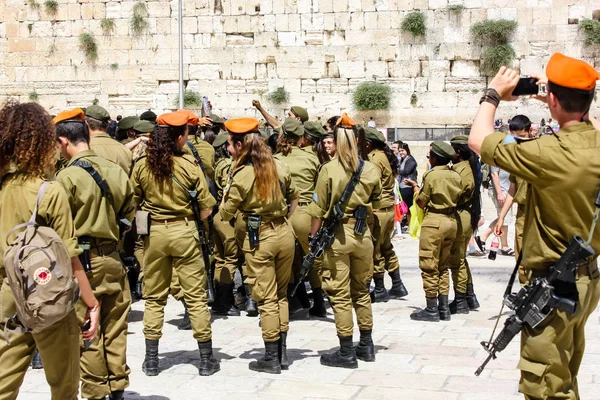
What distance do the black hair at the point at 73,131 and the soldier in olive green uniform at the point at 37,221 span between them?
1034 mm

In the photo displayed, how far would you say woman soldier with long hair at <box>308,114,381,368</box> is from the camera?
20.9ft

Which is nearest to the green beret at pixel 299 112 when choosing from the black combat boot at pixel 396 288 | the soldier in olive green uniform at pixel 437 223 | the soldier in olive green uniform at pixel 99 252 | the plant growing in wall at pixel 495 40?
the soldier in olive green uniform at pixel 437 223

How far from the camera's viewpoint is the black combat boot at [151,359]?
6.32 metres

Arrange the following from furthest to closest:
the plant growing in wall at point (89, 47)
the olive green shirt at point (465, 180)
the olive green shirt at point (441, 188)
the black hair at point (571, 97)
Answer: the plant growing in wall at point (89, 47), the olive green shirt at point (465, 180), the olive green shirt at point (441, 188), the black hair at point (571, 97)

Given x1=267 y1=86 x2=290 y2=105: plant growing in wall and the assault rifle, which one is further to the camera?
x1=267 y1=86 x2=290 y2=105: plant growing in wall

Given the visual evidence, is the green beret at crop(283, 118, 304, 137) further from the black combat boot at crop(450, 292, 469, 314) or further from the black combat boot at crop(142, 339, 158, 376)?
the black combat boot at crop(142, 339, 158, 376)

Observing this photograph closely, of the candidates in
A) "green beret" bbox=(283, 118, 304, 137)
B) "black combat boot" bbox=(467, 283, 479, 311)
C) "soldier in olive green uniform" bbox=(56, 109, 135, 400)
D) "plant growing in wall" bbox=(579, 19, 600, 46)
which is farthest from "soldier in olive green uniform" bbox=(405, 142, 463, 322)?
"plant growing in wall" bbox=(579, 19, 600, 46)

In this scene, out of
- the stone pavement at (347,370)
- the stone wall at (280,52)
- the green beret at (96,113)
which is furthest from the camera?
the stone wall at (280,52)

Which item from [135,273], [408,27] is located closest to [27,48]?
[408,27]

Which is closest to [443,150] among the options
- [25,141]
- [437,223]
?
[437,223]

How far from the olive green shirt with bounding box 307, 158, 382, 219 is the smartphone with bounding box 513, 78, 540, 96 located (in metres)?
2.54

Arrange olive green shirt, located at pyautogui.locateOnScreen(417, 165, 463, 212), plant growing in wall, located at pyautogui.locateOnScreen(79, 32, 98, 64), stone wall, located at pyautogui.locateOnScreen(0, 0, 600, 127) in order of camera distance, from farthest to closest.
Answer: plant growing in wall, located at pyautogui.locateOnScreen(79, 32, 98, 64), stone wall, located at pyautogui.locateOnScreen(0, 0, 600, 127), olive green shirt, located at pyautogui.locateOnScreen(417, 165, 463, 212)

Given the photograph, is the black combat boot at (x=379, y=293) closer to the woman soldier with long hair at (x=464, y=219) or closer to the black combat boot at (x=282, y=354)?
the woman soldier with long hair at (x=464, y=219)

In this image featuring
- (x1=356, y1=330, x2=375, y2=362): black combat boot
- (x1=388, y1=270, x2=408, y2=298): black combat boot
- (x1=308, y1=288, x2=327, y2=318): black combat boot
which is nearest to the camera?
(x1=356, y1=330, x2=375, y2=362): black combat boot
